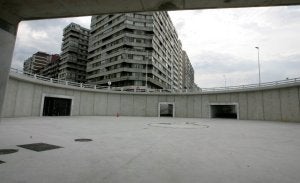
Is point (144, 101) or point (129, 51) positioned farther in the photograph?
point (129, 51)

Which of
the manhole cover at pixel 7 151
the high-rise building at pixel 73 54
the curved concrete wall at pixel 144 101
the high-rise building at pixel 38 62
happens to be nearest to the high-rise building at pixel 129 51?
the high-rise building at pixel 73 54

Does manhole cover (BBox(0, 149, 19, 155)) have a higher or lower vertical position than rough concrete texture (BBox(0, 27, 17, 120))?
lower

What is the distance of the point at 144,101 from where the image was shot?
131 feet

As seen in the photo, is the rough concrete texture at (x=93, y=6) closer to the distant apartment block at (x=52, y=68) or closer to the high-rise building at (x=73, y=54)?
the high-rise building at (x=73, y=54)

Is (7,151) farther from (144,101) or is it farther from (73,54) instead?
(73,54)

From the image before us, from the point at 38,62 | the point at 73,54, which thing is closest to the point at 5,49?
the point at 73,54

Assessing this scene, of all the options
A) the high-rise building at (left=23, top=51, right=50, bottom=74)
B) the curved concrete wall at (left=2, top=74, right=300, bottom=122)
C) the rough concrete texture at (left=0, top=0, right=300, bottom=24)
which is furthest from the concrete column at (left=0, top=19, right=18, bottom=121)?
the high-rise building at (left=23, top=51, right=50, bottom=74)

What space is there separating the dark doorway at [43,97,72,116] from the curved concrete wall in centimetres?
Answer: 99

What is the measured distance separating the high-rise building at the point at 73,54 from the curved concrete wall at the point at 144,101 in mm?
59917

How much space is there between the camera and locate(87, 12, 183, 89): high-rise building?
208 ft

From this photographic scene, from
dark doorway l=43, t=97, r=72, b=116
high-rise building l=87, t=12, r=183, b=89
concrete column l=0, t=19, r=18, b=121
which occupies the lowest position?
dark doorway l=43, t=97, r=72, b=116

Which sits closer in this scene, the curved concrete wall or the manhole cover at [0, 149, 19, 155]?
the manhole cover at [0, 149, 19, 155]

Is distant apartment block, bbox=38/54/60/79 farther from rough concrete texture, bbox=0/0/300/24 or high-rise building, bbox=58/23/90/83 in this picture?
rough concrete texture, bbox=0/0/300/24

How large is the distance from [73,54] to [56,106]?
67.9m
